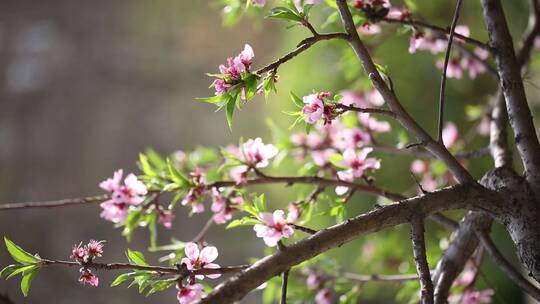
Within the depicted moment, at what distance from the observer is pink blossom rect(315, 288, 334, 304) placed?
91 cm

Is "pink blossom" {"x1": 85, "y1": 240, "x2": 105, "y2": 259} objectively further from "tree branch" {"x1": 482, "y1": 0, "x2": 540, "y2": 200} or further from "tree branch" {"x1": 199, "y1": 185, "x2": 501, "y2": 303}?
"tree branch" {"x1": 482, "y1": 0, "x2": 540, "y2": 200}

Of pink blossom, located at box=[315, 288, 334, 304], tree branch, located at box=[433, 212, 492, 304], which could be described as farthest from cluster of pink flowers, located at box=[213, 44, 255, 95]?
pink blossom, located at box=[315, 288, 334, 304]

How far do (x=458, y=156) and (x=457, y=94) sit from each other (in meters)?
0.95

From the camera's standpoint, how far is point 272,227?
607 mm

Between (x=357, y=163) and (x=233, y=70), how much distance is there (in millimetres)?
243

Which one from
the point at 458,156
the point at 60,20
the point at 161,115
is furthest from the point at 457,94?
the point at 60,20

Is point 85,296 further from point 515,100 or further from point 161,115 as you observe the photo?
point 515,100

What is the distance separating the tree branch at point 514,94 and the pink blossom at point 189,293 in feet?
1.16

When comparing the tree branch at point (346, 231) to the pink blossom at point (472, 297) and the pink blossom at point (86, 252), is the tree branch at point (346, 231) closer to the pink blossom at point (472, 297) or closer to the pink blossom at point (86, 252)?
the pink blossom at point (86, 252)

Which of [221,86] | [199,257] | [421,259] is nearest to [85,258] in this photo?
[199,257]

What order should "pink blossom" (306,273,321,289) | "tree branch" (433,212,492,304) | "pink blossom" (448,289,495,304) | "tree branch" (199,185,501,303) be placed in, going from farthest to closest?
1. "pink blossom" (306,273,321,289)
2. "pink blossom" (448,289,495,304)
3. "tree branch" (433,212,492,304)
4. "tree branch" (199,185,501,303)

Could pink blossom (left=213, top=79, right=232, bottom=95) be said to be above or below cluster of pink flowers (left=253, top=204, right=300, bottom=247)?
above

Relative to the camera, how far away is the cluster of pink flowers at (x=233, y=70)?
0.58m

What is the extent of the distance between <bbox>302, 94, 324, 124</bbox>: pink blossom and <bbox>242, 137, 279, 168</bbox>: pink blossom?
0.15 metres
